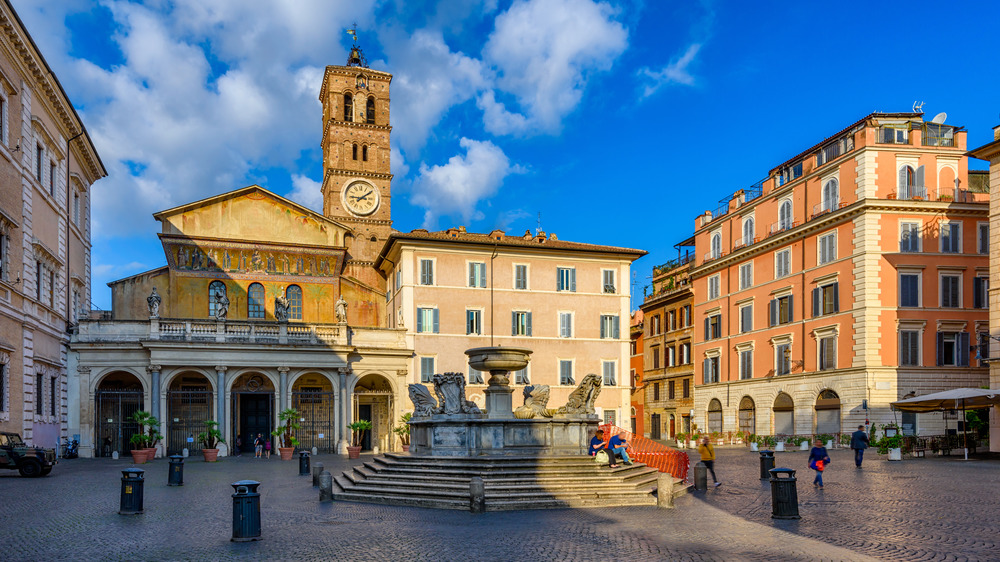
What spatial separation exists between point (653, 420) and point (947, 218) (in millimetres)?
28639

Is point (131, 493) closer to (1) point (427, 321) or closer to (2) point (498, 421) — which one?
(2) point (498, 421)

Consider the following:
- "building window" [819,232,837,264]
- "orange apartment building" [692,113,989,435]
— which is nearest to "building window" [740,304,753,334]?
"orange apartment building" [692,113,989,435]

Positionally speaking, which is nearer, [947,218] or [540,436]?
[540,436]

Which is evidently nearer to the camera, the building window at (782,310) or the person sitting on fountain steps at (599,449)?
the person sitting on fountain steps at (599,449)

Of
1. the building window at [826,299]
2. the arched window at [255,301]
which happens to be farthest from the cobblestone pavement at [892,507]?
the arched window at [255,301]

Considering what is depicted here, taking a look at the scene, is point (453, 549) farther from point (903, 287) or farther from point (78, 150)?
point (903, 287)

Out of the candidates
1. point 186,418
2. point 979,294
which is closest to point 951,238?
point 979,294

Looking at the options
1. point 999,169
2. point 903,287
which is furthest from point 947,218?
point 999,169

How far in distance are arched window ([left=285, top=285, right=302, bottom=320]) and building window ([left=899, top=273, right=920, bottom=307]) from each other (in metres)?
30.1

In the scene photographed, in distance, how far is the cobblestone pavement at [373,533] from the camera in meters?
11.2

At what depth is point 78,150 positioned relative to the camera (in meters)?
36.6

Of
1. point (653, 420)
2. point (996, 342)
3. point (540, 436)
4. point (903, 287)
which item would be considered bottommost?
point (653, 420)

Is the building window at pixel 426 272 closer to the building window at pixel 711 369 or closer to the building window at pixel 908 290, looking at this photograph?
the building window at pixel 711 369

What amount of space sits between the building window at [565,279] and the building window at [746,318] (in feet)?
40.0
